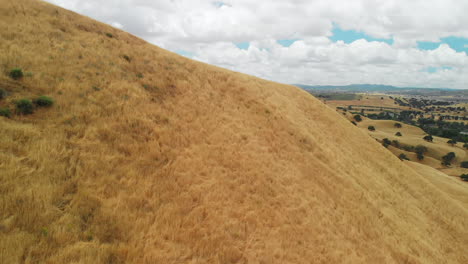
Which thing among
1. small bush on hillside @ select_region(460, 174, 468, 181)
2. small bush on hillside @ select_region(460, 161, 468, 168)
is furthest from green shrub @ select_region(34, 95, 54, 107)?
small bush on hillside @ select_region(460, 161, 468, 168)

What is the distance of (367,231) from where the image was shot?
13.7 m

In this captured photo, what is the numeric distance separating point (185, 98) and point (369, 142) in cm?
2708

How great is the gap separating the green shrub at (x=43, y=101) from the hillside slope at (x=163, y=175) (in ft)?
1.25

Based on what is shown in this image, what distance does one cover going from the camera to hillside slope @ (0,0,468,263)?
22.4 ft

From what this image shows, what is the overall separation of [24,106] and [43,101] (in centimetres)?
82

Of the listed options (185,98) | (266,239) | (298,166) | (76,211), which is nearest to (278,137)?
(298,166)

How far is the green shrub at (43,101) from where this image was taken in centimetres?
1017

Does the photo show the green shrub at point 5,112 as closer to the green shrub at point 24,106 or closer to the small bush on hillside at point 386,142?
the green shrub at point 24,106

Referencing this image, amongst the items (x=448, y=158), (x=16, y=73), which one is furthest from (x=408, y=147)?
(x=16, y=73)

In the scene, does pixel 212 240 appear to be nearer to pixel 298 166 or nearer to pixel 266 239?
pixel 266 239

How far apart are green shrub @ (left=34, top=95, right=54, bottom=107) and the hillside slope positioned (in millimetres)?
381

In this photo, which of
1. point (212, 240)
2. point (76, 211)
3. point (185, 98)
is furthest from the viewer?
point (185, 98)

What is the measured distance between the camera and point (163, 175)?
1020cm

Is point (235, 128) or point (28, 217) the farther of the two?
point (235, 128)
